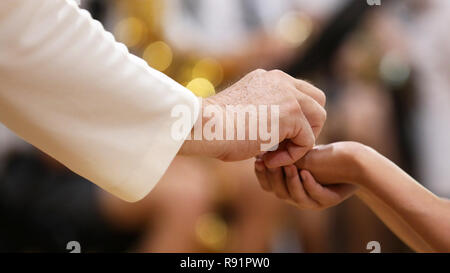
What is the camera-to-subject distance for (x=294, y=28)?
1520 mm

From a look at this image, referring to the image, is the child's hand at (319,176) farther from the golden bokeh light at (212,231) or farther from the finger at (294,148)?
the golden bokeh light at (212,231)

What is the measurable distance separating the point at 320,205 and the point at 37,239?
2.36 feet

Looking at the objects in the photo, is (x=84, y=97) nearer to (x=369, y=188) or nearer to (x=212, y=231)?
(x=369, y=188)

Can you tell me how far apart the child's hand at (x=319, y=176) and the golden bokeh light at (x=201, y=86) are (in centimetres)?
62

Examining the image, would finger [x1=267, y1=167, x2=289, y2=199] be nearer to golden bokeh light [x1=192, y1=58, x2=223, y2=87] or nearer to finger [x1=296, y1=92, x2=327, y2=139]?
finger [x1=296, y1=92, x2=327, y2=139]

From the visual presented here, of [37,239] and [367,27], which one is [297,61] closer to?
[367,27]

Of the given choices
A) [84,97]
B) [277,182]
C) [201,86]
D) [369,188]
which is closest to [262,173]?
[277,182]

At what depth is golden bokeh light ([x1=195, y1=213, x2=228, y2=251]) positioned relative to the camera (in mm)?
1361

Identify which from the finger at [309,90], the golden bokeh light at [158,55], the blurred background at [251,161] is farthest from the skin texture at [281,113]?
the golden bokeh light at [158,55]

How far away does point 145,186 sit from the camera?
2.04 feet

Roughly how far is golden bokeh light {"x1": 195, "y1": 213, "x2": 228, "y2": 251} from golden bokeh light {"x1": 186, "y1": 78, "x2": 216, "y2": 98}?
283mm

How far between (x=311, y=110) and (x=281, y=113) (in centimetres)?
5

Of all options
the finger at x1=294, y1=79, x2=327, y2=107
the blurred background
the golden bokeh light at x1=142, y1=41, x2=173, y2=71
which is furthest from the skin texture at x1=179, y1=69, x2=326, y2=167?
the golden bokeh light at x1=142, y1=41, x2=173, y2=71

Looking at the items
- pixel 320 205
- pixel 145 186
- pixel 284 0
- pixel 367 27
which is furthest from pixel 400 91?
pixel 145 186
